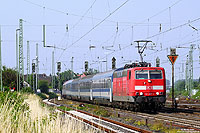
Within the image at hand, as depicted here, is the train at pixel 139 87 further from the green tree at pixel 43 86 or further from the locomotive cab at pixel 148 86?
the green tree at pixel 43 86

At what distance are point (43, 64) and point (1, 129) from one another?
85.7 m

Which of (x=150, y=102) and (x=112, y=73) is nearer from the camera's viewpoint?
(x=150, y=102)

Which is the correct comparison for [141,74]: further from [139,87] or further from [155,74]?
[155,74]

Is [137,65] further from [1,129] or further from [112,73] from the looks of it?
[1,129]

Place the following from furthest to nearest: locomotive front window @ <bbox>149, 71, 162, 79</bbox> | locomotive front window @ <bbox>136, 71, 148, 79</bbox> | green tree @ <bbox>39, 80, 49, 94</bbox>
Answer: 1. green tree @ <bbox>39, 80, 49, 94</bbox>
2. locomotive front window @ <bbox>149, 71, 162, 79</bbox>
3. locomotive front window @ <bbox>136, 71, 148, 79</bbox>

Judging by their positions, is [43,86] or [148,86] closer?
[148,86]

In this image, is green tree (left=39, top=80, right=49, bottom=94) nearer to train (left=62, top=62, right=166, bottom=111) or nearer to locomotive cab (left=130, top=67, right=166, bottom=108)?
train (left=62, top=62, right=166, bottom=111)

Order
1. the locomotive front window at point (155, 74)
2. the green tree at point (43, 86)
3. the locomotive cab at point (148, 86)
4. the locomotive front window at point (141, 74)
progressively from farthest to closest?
the green tree at point (43, 86)
the locomotive front window at point (155, 74)
the locomotive front window at point (141, 74)
the locomotive cab at point (148, 86)

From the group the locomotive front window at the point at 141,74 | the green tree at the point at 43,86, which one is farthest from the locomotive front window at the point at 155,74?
the green tree at the point at 43,86

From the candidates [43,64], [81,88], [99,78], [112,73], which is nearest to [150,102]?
[112,73]

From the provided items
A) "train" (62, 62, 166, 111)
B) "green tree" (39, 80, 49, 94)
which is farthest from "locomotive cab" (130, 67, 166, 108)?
"green tree" (39, 80, 49, 94)

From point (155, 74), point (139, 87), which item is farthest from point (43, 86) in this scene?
point (139, 87)

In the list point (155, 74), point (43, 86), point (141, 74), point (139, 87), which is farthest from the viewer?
point (43, 86)

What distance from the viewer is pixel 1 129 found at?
905 cm
